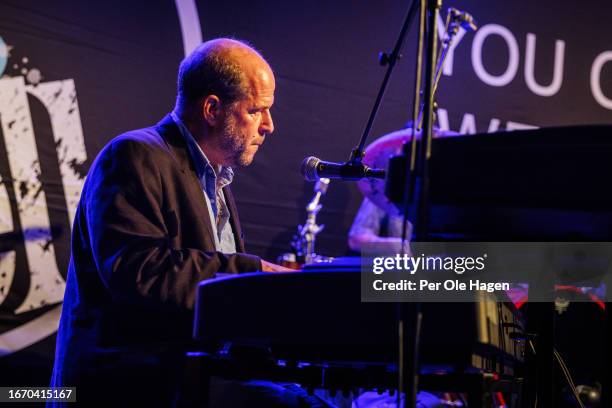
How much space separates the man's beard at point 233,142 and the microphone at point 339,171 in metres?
0.55

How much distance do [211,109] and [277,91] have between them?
207 centimetres

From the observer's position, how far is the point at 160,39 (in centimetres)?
388

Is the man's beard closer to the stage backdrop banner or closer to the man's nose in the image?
the man's nose

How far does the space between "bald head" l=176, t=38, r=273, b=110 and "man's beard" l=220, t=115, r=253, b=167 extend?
0.08m

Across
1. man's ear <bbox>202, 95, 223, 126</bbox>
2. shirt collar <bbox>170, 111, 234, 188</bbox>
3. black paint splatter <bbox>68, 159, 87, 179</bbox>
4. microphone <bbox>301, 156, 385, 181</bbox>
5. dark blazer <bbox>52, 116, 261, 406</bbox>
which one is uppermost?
black paint splatter <bbox>68, 159, 87, 179</bbox>

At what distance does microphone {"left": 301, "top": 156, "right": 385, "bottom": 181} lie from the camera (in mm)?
1644

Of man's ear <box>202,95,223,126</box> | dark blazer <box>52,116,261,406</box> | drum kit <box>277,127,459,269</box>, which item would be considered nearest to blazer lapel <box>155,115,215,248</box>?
dark blazer <box>52,116,261,406</box>

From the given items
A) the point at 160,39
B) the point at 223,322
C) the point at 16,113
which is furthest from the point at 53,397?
the point at 160,39

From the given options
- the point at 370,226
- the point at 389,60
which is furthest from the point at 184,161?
→ the point at 370,226

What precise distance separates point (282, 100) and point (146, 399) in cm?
280

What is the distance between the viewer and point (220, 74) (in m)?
2.20

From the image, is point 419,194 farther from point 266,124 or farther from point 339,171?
point 266,124

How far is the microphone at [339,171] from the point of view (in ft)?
5.39

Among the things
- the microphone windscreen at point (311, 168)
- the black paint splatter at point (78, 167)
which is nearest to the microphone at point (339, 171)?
the microphone windscreen at point (311, 168)
